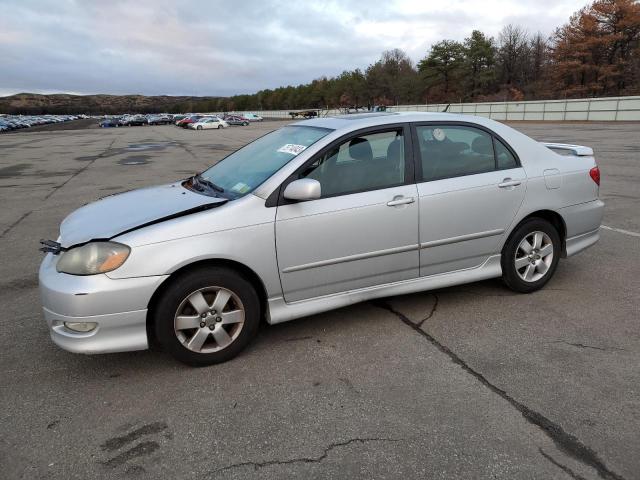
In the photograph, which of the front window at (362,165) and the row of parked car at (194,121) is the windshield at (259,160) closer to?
the front window at (362,165)

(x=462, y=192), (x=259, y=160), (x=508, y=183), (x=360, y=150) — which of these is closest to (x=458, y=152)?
(x=462, y=192)

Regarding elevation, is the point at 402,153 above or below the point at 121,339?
above

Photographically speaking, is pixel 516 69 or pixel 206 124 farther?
pixel 516 69

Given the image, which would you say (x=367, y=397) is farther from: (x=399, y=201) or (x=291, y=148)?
Result: (x=291, y=148)

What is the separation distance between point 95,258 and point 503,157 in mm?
3283

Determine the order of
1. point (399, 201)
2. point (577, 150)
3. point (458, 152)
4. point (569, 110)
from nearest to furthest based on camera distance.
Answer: point (399, 201)
point (458, 152)
point (577, 150)
point (569, 110)

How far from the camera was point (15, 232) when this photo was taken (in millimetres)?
7457

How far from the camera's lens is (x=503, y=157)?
431cm

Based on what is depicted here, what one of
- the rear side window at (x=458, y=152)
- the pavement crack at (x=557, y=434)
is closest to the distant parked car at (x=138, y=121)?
the rear side window at (x=458, y=152)

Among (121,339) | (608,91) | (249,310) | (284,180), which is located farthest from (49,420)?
(608,91)

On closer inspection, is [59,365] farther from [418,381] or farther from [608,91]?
[608,91]

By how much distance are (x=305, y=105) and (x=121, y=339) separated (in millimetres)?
148886

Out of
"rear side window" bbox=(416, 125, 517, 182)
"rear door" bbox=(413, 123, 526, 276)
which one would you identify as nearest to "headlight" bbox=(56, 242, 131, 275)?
"rear door" bbox=(413, 123, 526, 276)

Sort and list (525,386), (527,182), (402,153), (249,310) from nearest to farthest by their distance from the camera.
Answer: (525,386) → (249,310) → (402,153) → (527,182)
